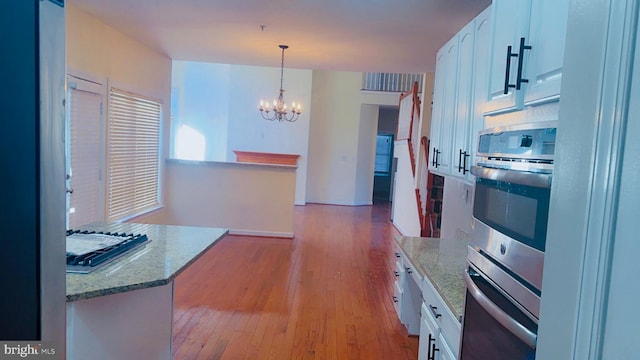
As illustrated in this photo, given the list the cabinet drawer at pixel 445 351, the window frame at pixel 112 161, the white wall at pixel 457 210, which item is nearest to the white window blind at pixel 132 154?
the window frame at pixel 112 161

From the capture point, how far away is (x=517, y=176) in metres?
0.96

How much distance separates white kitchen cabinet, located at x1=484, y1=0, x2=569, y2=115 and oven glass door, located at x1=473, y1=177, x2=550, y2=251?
0.28 m

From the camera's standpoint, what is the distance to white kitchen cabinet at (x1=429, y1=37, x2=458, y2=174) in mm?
2291

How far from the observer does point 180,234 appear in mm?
2221

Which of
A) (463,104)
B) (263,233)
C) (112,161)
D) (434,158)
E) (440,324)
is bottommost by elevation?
(263,233)

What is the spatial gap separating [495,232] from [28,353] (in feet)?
3.55

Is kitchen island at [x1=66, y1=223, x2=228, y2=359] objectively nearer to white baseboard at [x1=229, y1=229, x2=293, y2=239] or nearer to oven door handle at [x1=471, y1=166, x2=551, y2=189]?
oven door handle at [x1=471, y1=166, x2=551, y2=189]

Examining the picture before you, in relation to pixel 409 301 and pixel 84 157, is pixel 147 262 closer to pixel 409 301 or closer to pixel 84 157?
pixel 409 301

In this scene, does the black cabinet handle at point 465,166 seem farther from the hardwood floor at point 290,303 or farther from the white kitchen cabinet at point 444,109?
the hardwood floor at point 290,303

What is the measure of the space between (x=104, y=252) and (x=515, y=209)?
159cm

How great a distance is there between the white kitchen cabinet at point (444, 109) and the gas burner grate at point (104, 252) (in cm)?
175

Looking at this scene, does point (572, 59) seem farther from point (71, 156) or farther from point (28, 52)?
point (71, 156)

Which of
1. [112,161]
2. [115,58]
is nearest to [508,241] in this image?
[112,161]

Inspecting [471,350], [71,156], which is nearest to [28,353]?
[471,350]
